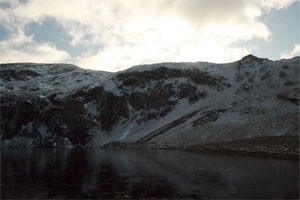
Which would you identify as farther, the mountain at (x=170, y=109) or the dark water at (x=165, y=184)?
the mountain at (x=170, y=109)

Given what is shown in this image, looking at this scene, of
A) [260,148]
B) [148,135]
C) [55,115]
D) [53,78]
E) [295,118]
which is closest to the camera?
[260,148]

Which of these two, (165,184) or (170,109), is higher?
(170,109)

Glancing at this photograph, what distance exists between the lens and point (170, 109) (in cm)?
11950

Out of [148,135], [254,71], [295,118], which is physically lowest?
[148,135]

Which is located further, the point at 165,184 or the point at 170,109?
the point at 170,109

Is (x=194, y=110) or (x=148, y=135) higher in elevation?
(x=194, y=110)

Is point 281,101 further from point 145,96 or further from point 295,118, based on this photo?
point 145,96

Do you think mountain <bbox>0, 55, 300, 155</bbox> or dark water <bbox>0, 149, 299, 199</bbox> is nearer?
dark water <bbox>0, 149, 299, 199</bbox>

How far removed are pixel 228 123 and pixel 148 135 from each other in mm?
29685

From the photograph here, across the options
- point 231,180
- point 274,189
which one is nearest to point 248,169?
point 231,180

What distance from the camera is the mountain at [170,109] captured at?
75.8 m

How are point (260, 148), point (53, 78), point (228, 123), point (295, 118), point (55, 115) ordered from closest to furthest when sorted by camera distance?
point (260, 148) < point (295, 118) < point (228, 123) < point (55, 115) < point (53, 78)

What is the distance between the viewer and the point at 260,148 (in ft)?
199

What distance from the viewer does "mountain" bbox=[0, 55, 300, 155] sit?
75.8 metres
